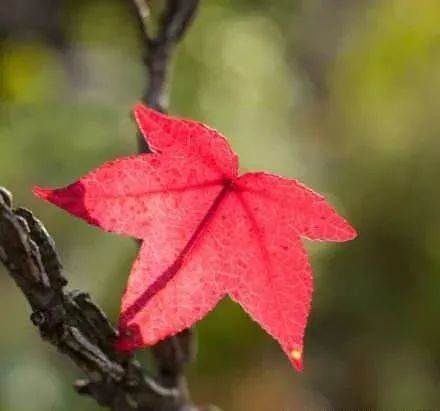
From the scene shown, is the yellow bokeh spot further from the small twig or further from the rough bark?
the small twig

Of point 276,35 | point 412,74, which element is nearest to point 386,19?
point 412,74

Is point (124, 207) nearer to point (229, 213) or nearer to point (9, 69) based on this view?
point (229, 213)

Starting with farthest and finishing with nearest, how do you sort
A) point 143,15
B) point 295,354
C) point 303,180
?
1. point 303,180
2. point 143,15
3. point 295,354

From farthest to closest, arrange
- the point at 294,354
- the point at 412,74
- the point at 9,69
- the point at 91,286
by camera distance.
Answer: the point at 9,69, the point at 412,74, the point at 91,286, the point at 294,354

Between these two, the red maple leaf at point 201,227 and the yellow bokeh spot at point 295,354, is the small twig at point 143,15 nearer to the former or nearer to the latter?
the red maple leaf at point 201,227

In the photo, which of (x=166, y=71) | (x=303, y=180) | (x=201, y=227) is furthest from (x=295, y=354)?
(x=303, y=180)

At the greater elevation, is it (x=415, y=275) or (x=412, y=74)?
(x=412, y=74)

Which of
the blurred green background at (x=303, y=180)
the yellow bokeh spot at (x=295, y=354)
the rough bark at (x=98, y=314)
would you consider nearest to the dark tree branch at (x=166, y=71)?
the rough bark at (x=98, y=314)

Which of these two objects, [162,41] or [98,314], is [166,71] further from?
[98,314]
